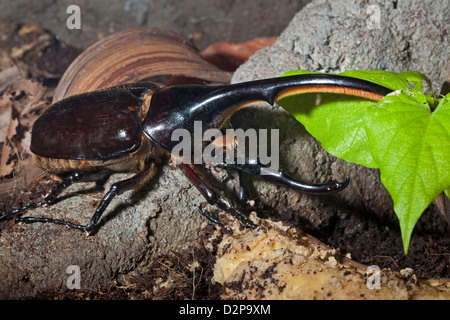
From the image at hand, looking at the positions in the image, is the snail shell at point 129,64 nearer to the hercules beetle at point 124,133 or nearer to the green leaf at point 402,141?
the hercules beetle at point 124,133

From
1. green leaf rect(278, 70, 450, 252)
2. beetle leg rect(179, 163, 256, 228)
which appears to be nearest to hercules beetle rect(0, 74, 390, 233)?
beetle leg rect(179, 163, 256, 228)

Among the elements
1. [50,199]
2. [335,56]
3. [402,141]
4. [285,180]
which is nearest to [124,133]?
[50,199]

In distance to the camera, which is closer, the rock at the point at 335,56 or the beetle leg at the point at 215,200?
the beetle leg at the point at 215,200

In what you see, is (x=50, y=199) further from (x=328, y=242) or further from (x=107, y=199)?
(x=328, y=242)

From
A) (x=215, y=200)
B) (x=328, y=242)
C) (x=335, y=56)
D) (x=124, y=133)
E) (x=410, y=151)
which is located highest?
(x=335, y=56)

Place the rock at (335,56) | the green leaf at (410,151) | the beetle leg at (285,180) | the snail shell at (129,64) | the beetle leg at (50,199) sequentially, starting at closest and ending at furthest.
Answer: the green leaf at (410,151), the beetle leg at (285,180), the beetle leg at (50,199), the rock at (335,56), the snail shell at (129,64)

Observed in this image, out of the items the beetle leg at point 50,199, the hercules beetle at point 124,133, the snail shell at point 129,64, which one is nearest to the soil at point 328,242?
the beetle leg at point 50,199

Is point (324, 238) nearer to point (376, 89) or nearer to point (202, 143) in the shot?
point (202, 143)

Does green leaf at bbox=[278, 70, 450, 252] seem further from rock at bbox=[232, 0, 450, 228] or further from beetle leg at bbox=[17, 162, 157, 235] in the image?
beetle leg at bbox=[17, 162, 157, 235]
